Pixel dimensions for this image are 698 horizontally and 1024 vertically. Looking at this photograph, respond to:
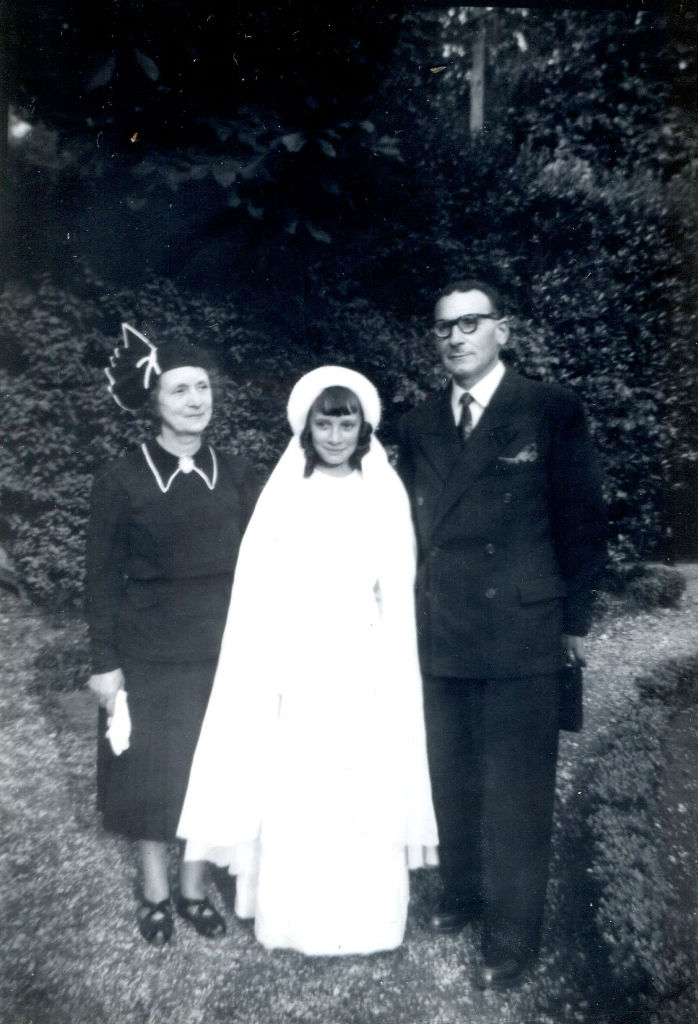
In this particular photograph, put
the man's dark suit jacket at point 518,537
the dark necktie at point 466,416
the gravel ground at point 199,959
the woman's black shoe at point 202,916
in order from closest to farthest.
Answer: the gravel ground at point 199,959, the man's dark suit jacket at point 518,537, the dark necktie at point 466,416, the woman's black shoe at point 202,916

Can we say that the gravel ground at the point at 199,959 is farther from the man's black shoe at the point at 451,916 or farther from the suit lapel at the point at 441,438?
the suit lapel at the point at 441,438

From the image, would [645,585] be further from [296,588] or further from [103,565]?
[103,565]

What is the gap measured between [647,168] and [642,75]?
0.57 meters

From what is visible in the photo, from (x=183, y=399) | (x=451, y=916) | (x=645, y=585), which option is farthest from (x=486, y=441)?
(x=645, y=585)

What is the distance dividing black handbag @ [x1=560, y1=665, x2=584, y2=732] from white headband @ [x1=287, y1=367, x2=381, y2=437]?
1.15 metres

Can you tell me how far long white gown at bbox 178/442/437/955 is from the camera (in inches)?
114

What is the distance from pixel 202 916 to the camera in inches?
124

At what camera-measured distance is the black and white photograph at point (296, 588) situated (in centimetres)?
289

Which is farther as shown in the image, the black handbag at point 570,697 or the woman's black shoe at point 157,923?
the woman's black shoe at point 157,923

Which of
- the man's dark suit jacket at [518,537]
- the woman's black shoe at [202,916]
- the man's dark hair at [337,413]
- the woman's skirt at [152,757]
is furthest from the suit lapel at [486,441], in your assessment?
the woman's black shoe at [202,916]

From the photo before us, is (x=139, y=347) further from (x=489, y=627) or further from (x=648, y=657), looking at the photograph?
(x=648, y=657)

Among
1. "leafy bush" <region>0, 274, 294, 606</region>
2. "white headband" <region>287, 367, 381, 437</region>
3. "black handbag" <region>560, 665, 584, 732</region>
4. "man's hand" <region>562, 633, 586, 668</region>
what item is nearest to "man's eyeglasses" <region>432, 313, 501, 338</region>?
"white headband" <region>287, 367, 381, 437</region>

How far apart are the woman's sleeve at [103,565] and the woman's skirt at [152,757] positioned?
0.39 ft

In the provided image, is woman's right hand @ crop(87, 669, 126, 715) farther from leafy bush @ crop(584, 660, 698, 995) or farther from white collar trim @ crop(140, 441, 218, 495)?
leafy bush @ crop(584, 660, 698, 995)
